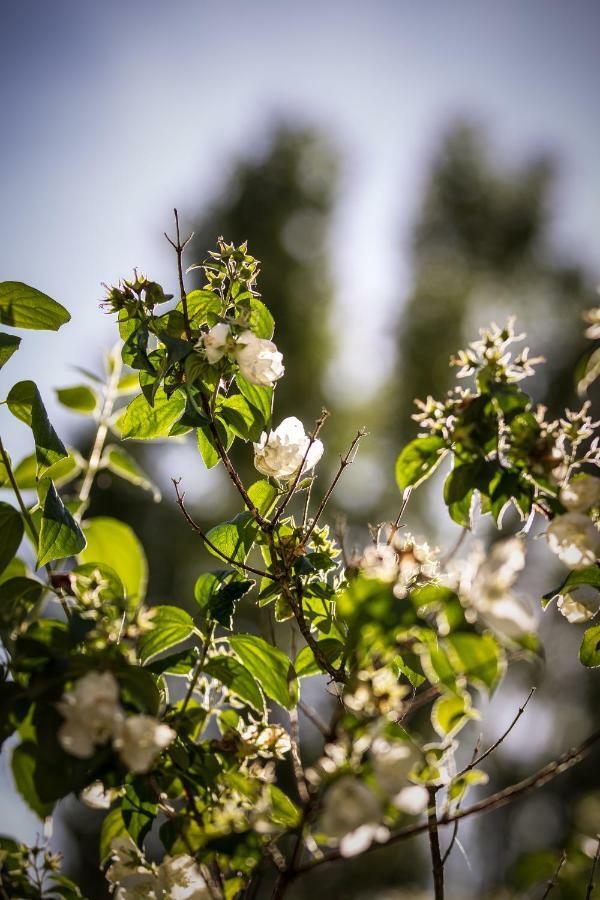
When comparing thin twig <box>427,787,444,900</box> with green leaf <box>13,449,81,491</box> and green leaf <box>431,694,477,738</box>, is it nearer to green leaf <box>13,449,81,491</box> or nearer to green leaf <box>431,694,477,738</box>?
green leaf <box>431,694,477,738</box>

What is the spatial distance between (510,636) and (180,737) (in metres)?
0.42

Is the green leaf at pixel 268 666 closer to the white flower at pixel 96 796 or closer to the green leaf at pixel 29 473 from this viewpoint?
the white flower at pixel 96 796

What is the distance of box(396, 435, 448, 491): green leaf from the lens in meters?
0.86

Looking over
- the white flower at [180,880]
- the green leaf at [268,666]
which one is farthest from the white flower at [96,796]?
the green leaf at [268,666]

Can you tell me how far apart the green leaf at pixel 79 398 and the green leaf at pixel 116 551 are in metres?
0.27

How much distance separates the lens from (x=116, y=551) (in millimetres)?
1333

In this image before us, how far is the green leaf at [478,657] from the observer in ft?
1.97

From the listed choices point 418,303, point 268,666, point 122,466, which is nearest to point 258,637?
point 268,666

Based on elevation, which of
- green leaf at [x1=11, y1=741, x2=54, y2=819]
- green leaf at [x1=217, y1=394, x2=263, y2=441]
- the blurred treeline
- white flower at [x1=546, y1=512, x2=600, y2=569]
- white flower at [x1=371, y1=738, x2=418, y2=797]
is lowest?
green leaf at [x1=11, y1=741, x2=54, y2=819]

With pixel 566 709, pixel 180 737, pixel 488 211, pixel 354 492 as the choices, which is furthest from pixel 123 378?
pixel 488 211

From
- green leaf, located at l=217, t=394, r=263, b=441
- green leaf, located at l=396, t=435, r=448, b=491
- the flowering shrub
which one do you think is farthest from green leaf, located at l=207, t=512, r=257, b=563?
green leaf, located at l=396, t=435, r=448, b=491

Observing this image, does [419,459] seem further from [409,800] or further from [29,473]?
[29,473]

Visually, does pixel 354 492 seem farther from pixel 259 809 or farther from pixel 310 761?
pixel 259 809

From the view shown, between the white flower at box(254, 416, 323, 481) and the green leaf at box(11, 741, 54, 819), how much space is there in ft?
1.44
